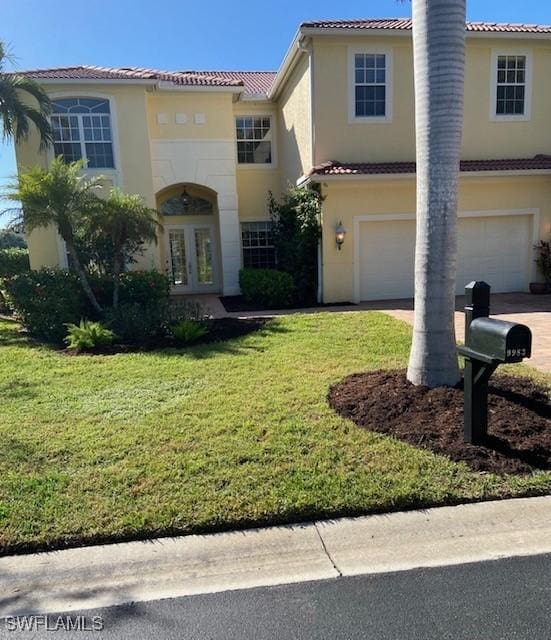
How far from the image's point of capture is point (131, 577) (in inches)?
114

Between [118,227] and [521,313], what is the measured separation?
935cm

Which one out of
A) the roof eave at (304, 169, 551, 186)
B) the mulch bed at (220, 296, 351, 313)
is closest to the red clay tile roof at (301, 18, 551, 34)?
the roof eave at (304, 169, 551, 186)

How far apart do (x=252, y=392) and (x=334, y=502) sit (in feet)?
8.33

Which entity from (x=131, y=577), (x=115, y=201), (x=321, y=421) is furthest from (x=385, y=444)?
(x=115, y=201)

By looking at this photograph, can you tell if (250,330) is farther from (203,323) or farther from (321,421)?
(321,421)

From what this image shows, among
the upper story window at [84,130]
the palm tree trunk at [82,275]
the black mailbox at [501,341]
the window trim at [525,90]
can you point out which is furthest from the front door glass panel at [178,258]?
the black mailbox at [501,341]

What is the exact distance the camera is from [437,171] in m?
5.01

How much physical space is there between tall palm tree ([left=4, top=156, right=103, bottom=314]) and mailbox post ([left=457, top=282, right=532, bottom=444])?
8.12m

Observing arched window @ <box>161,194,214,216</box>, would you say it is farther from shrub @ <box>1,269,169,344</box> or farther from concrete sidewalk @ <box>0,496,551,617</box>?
concrete sidewalk @ <box>0,496,551,617</box>

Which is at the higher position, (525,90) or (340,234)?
(525,90)

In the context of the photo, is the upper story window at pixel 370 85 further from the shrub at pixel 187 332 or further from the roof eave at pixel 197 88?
the shrub at pixel 187 332

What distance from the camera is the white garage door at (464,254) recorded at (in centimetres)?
1374

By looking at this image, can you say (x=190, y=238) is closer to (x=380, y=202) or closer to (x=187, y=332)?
(x=380, y=202)

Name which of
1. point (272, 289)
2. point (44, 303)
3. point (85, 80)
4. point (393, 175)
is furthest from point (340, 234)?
point (85, 80)
